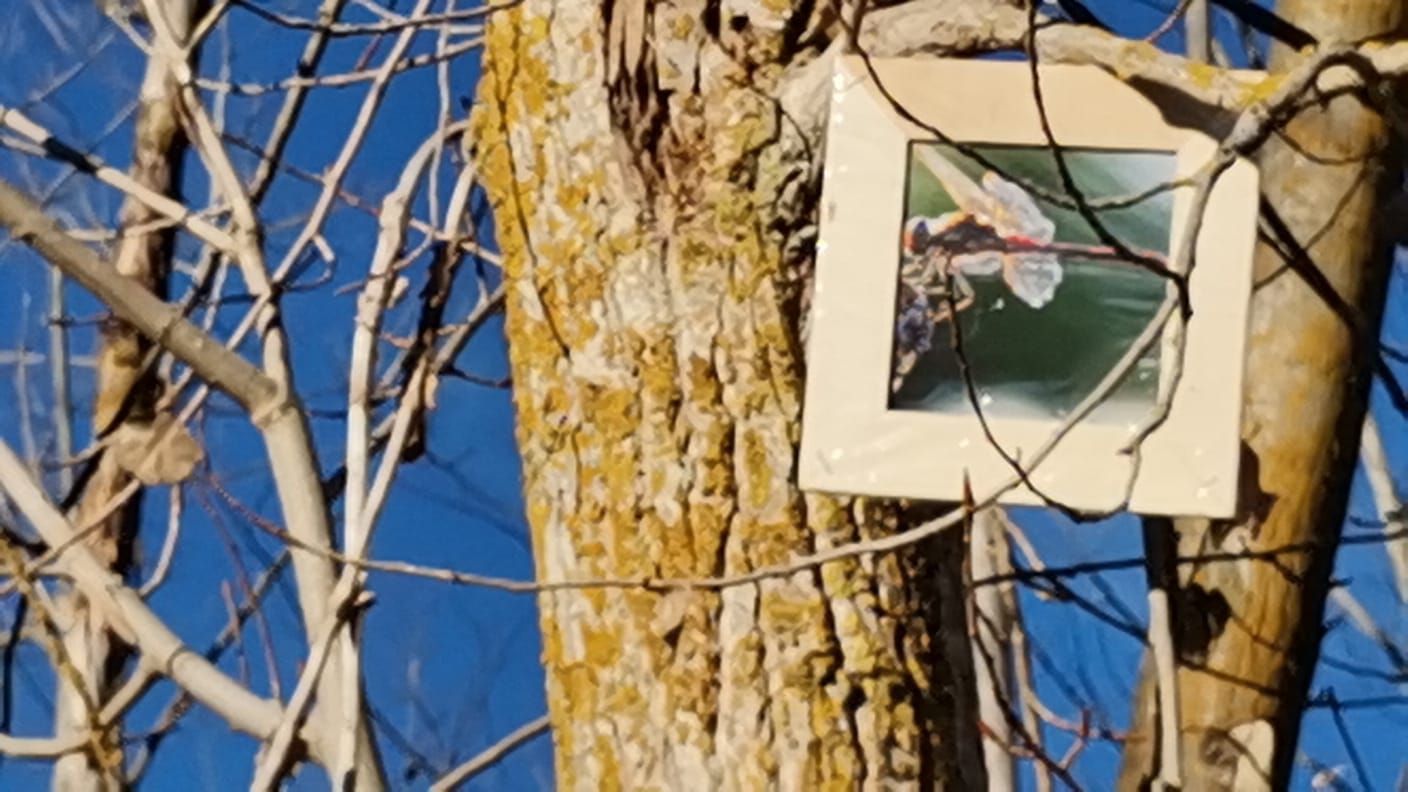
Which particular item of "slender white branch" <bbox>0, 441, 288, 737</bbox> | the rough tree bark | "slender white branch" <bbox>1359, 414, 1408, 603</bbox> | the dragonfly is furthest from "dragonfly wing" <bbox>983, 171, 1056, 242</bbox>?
"slender white branch" <bbox>1359, 414, 1408, 603</bbox>

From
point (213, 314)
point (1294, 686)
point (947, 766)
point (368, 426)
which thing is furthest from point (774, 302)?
point (213, 314)

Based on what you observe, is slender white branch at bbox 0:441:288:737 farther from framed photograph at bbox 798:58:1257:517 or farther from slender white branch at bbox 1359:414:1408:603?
slender white branch at bbox 1359:414:1408:603

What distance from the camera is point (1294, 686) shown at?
1.31 m

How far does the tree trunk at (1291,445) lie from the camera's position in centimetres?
124

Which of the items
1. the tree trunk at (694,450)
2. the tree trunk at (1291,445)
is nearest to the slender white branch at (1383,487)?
the tree trunk at (1291,445)

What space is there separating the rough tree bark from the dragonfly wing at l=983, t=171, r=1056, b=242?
107 centimetres

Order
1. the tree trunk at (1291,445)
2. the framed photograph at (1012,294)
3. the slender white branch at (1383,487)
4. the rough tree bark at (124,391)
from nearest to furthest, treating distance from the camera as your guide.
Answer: the framed photograph at (1012,294), the tree trunk at (1291,445), the rough tree bark at (124,391), the slender white branch at (1383,487)

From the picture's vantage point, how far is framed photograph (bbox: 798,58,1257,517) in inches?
34.5

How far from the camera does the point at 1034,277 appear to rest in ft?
2.93

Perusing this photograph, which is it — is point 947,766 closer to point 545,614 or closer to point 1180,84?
point 545,614

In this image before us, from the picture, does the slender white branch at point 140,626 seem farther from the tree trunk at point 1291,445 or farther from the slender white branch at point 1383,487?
the slender white branch at point 1383,487

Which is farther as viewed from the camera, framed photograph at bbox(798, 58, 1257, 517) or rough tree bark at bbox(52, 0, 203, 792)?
rough tree bark at bbox(52, 0, 203, 792)

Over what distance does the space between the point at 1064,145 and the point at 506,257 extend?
0.36 meters

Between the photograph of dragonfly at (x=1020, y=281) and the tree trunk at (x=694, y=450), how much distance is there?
4.4 inches
